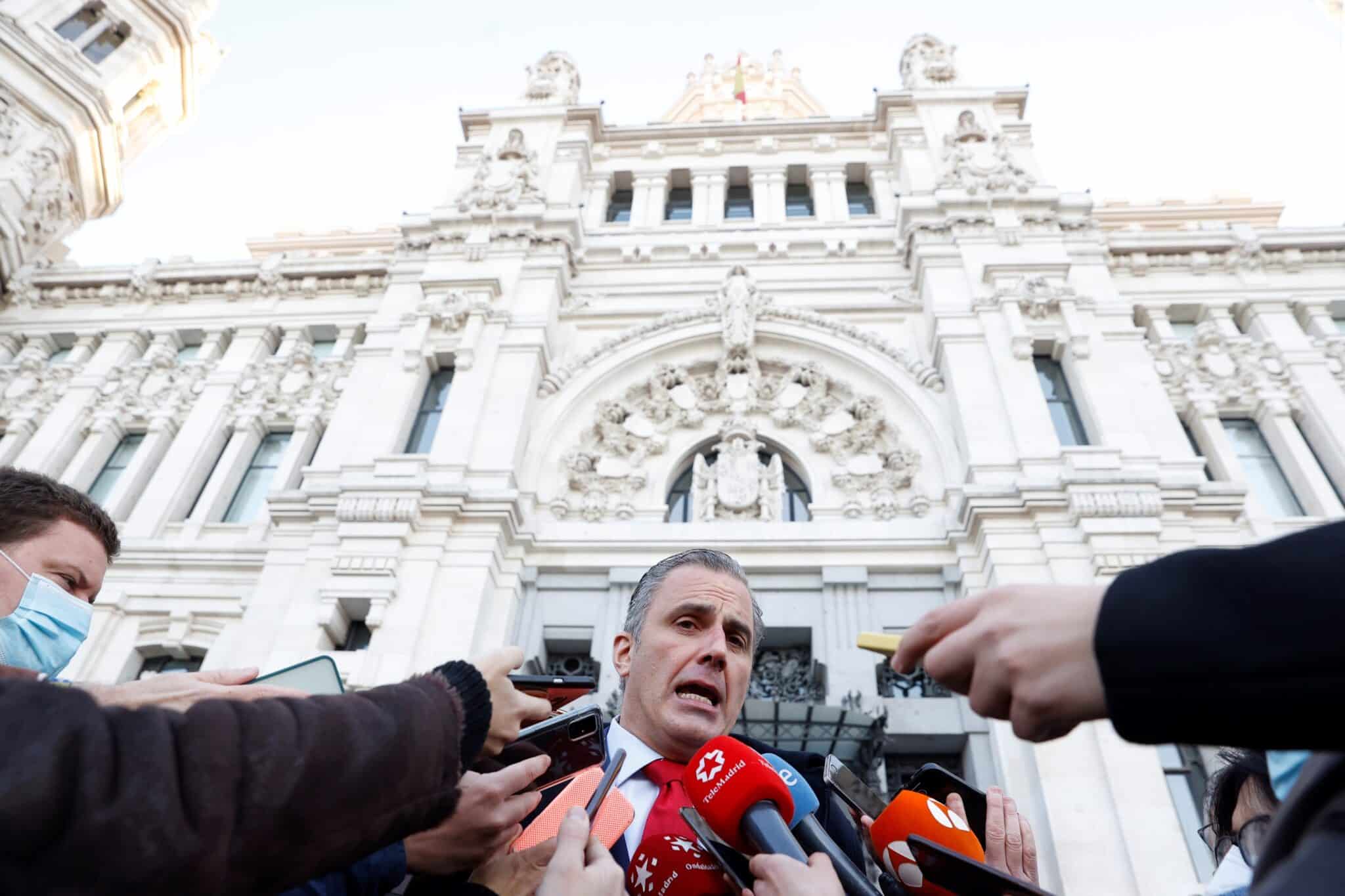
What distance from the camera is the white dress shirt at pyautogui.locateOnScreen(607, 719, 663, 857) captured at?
2576 mm

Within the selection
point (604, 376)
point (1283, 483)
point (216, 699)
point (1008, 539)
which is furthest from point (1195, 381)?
point (216, 699)

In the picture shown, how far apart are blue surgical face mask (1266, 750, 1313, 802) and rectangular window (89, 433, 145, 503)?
15.6m

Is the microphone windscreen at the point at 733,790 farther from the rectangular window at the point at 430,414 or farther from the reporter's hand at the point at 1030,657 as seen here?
the rectangular window at the point at 430,414

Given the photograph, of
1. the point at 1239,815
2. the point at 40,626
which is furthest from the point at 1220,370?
the point at 40,626

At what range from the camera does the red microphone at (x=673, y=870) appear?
2303 millimetres

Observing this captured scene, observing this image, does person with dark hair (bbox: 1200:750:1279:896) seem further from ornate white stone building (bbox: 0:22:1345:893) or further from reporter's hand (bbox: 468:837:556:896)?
ornate white stone building (bbox: 0:22:1345:893)

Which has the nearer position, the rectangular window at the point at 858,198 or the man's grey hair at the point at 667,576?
the man's grey hair at the point at 667,576

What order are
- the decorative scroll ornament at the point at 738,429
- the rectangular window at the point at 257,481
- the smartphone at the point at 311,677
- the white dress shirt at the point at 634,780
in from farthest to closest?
the rectangular window at the point at 257,481 < the decorative scroll ornament at the point at 738,429 < the white dress shirt at the point at 634,780 < the smartphone at the point at 311,677

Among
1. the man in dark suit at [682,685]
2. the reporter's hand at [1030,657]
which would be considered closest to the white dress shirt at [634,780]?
the man in dark suit at [682,685]

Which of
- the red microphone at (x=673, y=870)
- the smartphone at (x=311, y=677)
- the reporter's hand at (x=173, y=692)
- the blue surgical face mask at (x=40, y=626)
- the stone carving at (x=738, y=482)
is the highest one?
the stone carving at (x=738, y=482)

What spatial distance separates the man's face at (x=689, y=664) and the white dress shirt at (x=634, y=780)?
0.06 m

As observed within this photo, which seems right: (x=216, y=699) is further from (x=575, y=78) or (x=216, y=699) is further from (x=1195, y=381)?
(x=575, y=78)

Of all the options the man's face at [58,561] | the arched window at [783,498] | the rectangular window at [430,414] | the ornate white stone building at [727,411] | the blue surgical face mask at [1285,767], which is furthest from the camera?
the rectangular window at [430,414]

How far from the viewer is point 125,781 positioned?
1.21 m
